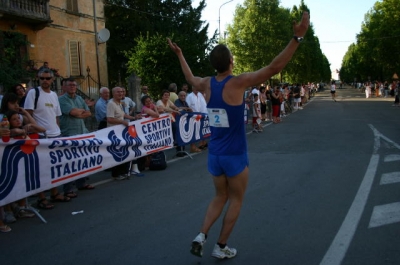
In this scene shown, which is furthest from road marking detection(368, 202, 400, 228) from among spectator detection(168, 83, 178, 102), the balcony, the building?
the balcony

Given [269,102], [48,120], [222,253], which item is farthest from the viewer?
[269,102]

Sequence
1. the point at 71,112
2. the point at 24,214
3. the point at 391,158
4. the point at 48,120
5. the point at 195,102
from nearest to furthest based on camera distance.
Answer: the point at 24,214, the point at 48,120, the point at 71,112, the point at 391,158, the point at 195,102

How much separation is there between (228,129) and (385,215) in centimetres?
282

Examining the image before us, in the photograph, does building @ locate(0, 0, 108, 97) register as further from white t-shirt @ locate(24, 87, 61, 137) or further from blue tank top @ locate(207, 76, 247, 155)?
blue tank top @ locate(207, 76, 247, 155)

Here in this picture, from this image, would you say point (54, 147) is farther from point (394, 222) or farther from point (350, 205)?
point (394, 222)

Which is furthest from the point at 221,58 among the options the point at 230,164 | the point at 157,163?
the point at 157,163

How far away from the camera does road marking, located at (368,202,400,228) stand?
16.9 ft

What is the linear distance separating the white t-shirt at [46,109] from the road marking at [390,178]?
565 cm

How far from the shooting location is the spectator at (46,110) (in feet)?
22.1

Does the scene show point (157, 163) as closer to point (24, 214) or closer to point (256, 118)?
point (24, 214)

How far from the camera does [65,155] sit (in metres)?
6.81

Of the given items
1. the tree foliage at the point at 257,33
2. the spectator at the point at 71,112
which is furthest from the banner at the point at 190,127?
the tree foliage at the point at 257,33

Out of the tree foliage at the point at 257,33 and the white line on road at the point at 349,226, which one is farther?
the tree foliage at the point at 257,33

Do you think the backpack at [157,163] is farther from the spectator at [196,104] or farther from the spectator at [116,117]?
the spectator at [196,104]
